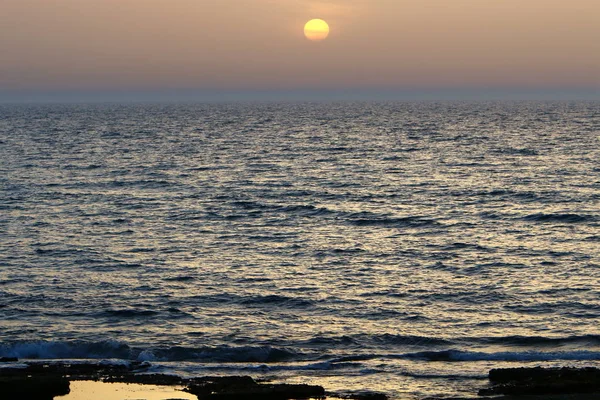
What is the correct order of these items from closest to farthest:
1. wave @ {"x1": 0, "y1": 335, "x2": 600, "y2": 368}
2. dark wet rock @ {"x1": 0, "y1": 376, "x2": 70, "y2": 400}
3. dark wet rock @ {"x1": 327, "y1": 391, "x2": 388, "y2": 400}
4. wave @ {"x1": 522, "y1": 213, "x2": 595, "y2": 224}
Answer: dark wet rock @ {"x1": 0, "y1": 376, "x2": 70, "y2": 400} < dark wet rock @ {"x1": 327, "y1": 391, "x2": 388, "y2": 400} < wave @ {"x1": 0, "y1": 335, "x2": 600, "y2": 368} < wave @ {"x1": 522, "y1": 213, "x2": 595, "y2": 224}

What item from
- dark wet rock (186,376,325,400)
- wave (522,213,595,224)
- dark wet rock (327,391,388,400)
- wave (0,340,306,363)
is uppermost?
wave (522,213,595,224)

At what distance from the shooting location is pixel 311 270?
40531mm

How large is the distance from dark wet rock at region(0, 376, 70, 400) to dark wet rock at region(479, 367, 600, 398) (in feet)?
37.3

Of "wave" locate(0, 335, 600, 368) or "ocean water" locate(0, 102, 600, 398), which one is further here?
"ocean water" locate(0, 102, 600, 398)

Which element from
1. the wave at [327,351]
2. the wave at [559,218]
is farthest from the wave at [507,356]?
the wave at [559,218]

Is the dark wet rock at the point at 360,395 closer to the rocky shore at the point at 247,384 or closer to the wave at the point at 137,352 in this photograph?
the rocky shore at the point at 247,384

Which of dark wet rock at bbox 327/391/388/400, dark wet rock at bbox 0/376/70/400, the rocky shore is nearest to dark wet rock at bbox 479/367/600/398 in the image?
the rocky shore

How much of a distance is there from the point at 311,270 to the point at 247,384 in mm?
17844

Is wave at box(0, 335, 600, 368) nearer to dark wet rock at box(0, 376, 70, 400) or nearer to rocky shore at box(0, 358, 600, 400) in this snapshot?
rocky shore at box(0, 358, 600, 400)

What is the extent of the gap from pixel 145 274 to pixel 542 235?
22.8 metres

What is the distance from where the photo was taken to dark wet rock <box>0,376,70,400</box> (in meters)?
21.5

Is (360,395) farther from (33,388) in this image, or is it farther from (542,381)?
(33,388)

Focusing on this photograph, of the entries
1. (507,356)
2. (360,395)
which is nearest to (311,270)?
(507,356)

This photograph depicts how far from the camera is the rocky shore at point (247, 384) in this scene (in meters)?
21.7
